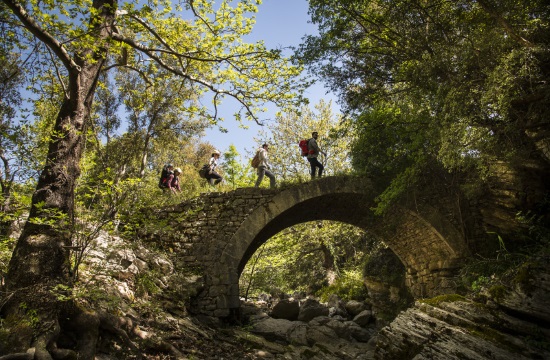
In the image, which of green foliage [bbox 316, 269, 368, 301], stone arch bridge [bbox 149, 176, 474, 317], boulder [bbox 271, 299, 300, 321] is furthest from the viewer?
green foliage [bbox 316, 269, 368, 301]

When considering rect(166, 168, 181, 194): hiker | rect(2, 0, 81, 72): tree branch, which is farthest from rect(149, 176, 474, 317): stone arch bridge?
rect(2, 0, 81, 72): tree branch

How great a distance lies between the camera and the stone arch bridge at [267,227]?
7.47 metres

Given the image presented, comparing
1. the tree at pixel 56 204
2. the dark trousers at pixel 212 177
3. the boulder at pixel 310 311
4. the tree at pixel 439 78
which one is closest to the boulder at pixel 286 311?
the boulder at pixel 310 311

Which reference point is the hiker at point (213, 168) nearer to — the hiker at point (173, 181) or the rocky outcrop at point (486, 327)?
the hiker at point (173, 181)

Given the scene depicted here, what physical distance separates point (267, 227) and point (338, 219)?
289 cm

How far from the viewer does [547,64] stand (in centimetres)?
486

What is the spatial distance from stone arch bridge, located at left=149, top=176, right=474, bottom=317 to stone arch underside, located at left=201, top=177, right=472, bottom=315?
0.02 meters

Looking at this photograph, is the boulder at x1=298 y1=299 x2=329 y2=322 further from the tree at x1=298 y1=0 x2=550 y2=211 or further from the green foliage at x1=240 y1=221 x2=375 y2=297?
the tree at x1=298 y1=0 x2=550 y2=211

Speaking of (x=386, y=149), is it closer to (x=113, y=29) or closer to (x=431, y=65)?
(x=431, y=65)

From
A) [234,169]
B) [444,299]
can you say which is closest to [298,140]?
[234,169]

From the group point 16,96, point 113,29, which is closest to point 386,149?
point 113,29

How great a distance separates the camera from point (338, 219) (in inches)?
407

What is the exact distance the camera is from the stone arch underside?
754 centimetres

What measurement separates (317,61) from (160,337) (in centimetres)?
665
